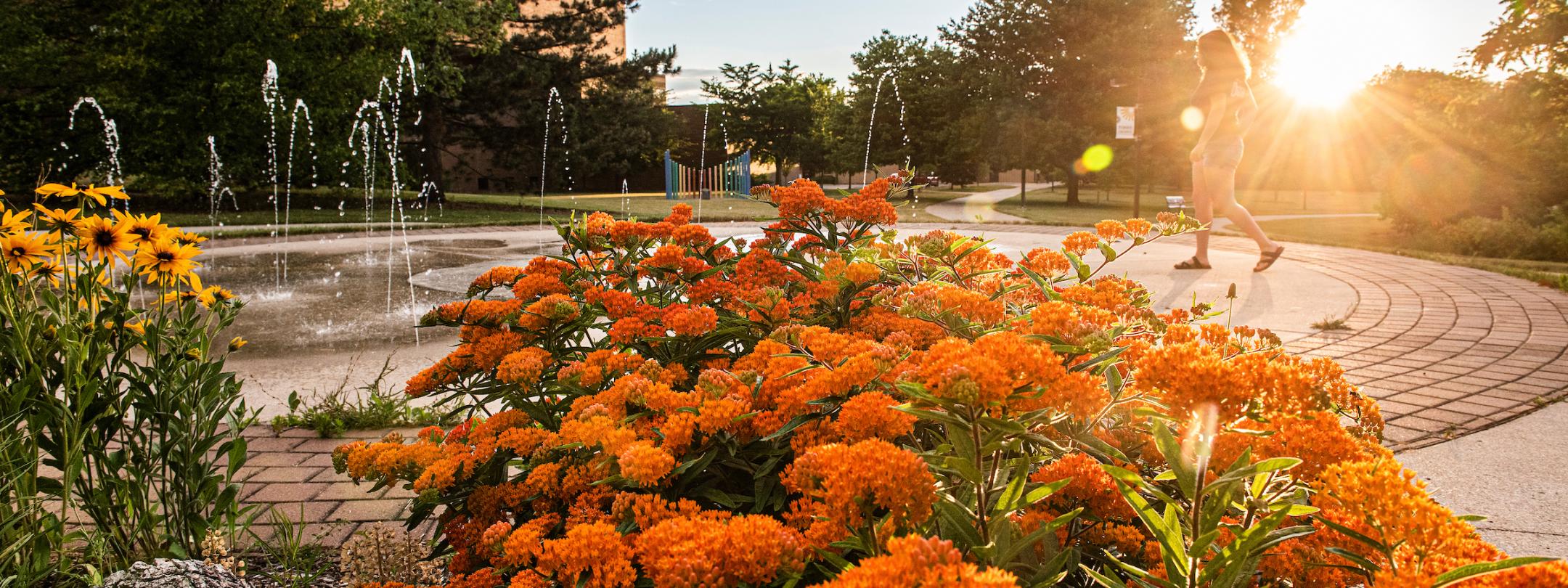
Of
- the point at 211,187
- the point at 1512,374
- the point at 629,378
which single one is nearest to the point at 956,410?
the point at 629,378

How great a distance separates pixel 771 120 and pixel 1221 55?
118 feet

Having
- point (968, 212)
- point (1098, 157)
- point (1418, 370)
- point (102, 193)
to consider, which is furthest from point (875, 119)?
point (102, 193)

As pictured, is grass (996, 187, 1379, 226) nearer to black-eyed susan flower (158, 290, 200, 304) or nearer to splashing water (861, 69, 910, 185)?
splashing water (861, 69, 910, 185)

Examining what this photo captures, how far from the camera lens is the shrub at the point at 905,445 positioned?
934 mm

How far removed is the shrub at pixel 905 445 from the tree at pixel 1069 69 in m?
24.4

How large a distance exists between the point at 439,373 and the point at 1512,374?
4693 millimetres

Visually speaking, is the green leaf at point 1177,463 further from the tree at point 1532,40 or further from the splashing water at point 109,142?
the splashing water at point 109,142

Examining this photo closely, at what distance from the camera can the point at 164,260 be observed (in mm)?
1953

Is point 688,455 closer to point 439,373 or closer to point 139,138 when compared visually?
point 439,373

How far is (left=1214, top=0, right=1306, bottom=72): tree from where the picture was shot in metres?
29.5

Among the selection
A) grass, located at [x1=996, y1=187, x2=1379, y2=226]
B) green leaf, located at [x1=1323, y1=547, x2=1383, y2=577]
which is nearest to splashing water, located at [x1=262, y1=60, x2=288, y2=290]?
grass, located at [x1=996, y1=187, x2=1379, y2=226]

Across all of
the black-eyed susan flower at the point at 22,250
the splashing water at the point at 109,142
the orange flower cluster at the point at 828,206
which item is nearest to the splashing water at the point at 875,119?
the splashing water at the point at 109,142

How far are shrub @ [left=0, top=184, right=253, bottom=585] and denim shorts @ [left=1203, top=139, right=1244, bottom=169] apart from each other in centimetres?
684

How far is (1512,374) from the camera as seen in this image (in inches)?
150
